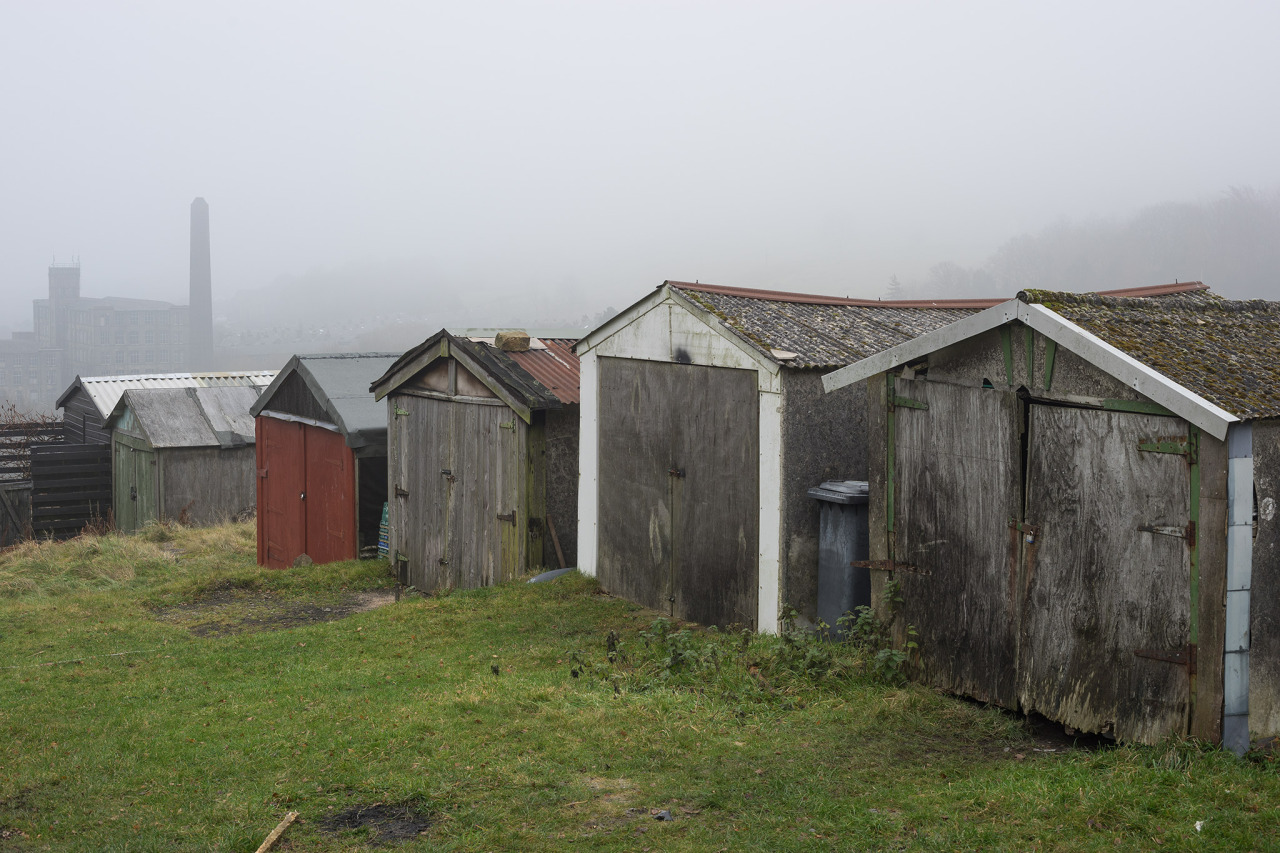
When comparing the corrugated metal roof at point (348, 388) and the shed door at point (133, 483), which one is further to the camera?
the shed door at point (133, 483)

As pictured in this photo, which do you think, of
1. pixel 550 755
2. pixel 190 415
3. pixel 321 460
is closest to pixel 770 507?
pixel 550 755

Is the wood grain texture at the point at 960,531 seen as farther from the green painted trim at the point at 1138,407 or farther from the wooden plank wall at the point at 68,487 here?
the wooden plank wall at the point at 68,487

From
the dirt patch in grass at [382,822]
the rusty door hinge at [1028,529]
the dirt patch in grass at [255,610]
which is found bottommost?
the dirt patch in grass at [255,610]

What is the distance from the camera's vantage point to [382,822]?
5168 mm

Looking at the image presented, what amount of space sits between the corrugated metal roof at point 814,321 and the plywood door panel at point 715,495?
438 millimetres

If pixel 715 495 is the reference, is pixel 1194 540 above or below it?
above

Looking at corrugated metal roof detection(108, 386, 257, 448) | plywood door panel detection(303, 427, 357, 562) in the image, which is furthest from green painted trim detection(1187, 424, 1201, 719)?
corrugated metal roof detection(108, 386, 257, 448)

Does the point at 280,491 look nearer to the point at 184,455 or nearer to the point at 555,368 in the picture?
the point at 184,455

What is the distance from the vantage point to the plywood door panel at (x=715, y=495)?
8781 millimetres

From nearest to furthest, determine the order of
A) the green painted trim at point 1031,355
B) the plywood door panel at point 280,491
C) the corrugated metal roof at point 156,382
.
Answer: the green painted trim at point 1031,355 → the plywood door panel at point 280,491 → the corrugated metal roof at point 156,382

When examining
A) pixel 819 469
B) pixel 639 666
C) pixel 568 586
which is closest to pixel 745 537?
pixel 819 469

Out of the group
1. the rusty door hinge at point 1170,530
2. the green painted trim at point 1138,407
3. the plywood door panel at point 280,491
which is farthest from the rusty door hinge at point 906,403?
the plywood door panel at point 280,491

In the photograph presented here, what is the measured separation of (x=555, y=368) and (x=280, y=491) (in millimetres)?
6784

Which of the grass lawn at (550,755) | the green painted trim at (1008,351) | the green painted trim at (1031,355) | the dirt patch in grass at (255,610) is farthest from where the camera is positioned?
the dirt patch in grass at (255,610)
